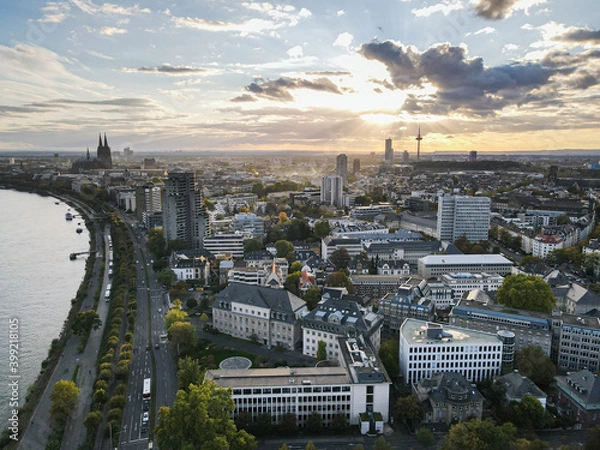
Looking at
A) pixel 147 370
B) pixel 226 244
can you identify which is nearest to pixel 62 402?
pixel 147 370

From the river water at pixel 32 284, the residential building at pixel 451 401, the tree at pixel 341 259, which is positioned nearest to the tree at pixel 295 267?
the tree at pixel 341 259

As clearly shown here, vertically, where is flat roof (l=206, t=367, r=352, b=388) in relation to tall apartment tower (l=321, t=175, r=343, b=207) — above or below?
below

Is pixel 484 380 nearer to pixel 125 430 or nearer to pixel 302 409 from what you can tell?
pixel 302 409

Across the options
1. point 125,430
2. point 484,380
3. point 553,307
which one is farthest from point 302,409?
point 553,307

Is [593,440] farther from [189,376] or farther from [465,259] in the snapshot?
[465,259]

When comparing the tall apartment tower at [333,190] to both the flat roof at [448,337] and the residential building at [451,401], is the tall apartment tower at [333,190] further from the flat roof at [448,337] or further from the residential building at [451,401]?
the residential building at [451,401]

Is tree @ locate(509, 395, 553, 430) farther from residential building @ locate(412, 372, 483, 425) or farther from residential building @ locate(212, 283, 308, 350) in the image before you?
residential building @ locate(212, 283, 308, 350)

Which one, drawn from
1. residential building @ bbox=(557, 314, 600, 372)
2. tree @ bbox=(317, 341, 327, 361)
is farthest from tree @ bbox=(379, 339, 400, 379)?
residential building @ bbox=(557, 314, 600, 372)
